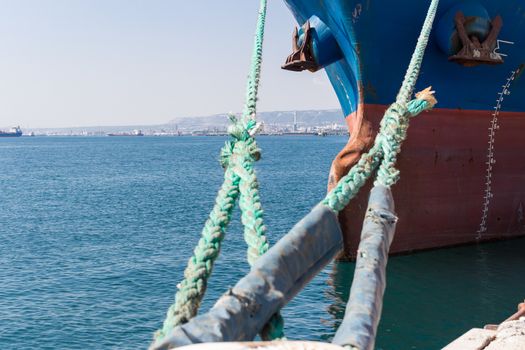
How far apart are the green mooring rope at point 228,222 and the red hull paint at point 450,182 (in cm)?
811

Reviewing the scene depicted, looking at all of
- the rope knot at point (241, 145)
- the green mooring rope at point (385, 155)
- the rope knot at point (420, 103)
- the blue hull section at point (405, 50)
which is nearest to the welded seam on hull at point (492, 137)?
the blue hull section at point (405, 50)

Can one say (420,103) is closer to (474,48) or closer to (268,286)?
(268,286)

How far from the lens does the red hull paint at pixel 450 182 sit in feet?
39.4

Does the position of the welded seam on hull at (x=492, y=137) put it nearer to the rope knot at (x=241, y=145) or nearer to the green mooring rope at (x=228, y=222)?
the green mooring rope at (x=228, y=222)

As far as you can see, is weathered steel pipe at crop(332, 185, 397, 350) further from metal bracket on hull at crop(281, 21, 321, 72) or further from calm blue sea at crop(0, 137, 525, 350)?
metal bracket on hull at crop(281, 21, 321, 72)

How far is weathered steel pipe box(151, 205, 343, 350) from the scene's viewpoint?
7.11ft

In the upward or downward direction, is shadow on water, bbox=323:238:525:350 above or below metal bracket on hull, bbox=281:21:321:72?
below

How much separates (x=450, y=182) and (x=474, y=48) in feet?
8.79

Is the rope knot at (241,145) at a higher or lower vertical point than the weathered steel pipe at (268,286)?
higher

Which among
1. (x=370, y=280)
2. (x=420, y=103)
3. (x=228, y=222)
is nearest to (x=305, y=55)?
(x=420, y=103)

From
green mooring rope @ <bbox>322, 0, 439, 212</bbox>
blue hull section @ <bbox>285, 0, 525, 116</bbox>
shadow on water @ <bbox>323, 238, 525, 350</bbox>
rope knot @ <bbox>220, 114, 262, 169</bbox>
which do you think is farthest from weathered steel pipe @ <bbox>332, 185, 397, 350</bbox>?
blue hull section @ <bbox>285, 0, 525, 116</bbox>

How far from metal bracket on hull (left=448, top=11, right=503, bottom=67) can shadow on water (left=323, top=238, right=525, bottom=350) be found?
3885 mm

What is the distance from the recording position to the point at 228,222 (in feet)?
9.62

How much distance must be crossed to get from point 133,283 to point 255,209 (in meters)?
12.1
